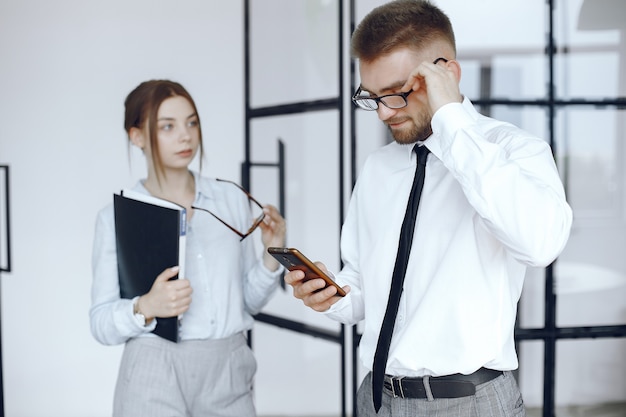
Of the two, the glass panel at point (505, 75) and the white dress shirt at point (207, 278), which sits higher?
the glass panel at point (505, 75)

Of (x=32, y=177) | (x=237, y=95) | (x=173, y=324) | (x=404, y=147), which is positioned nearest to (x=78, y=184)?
(x=32, y=177)

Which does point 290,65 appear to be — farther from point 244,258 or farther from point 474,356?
point 474,356

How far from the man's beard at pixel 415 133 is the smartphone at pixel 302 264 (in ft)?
1.13

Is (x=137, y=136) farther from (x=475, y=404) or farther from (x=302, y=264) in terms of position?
(x=475, y=404)

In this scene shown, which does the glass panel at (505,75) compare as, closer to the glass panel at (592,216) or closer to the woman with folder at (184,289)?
the glass panel at (592,216)

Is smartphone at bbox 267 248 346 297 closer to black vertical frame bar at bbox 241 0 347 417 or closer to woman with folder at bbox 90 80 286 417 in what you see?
woman with folder at bbox 90 80 286 417

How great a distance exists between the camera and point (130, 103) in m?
1.97

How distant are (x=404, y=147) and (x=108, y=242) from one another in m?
0.91

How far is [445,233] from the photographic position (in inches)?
54.6

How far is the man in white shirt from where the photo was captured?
1.17 m

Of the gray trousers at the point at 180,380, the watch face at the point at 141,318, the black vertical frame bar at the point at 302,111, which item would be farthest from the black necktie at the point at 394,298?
the black vertical frame bar at the point at 302,111

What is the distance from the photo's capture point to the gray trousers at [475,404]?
1.31m

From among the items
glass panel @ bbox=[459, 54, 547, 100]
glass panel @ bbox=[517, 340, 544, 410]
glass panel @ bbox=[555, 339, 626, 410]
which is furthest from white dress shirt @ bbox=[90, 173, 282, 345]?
glass panel @ bbox=[555, 339, 626, 410]

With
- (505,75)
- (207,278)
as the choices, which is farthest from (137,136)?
(505,75)
